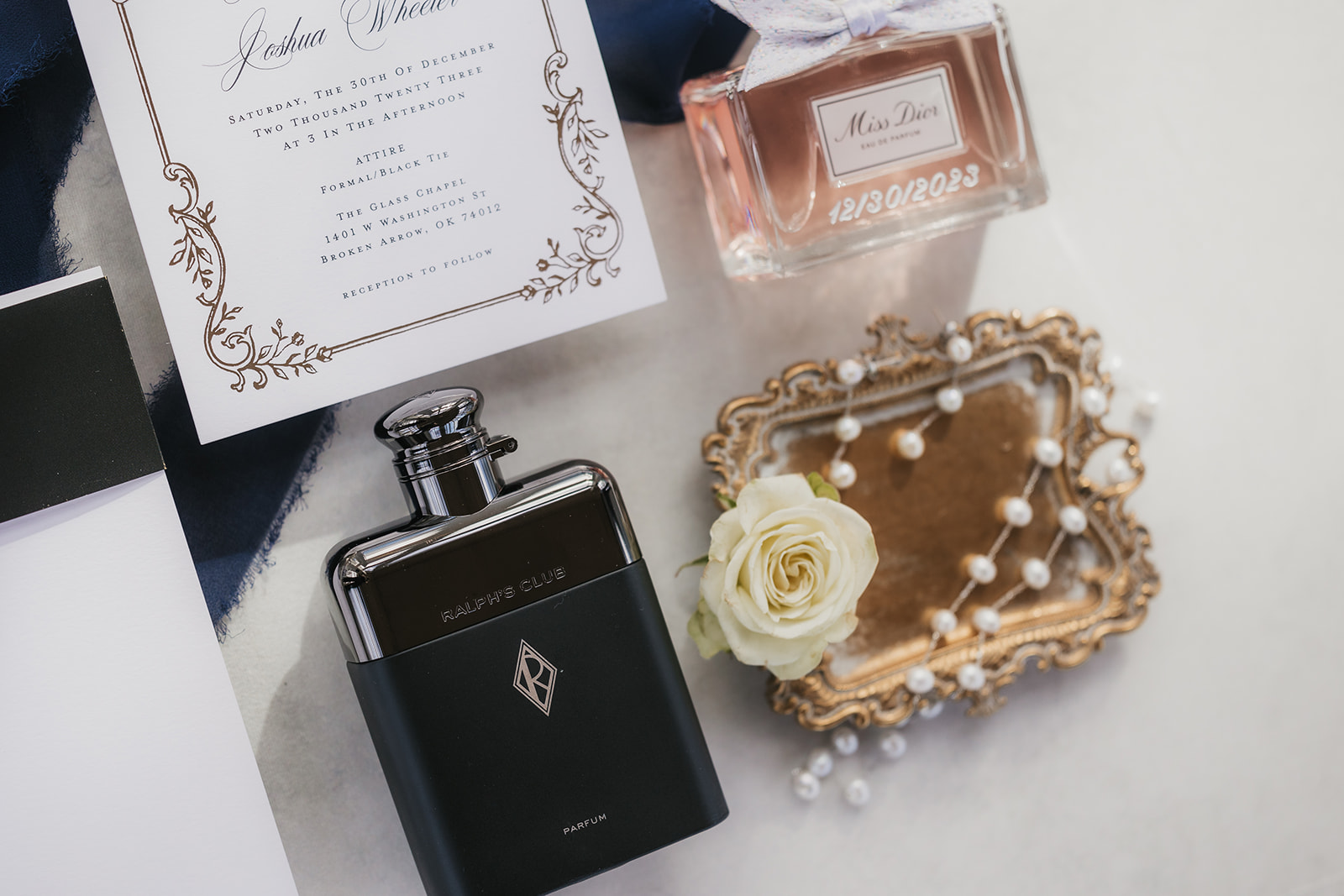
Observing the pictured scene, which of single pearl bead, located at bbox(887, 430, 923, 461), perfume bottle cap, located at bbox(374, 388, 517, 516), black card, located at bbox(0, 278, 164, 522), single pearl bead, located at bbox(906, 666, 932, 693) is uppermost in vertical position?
black card, located at bbox(0, 278, 164, 522)

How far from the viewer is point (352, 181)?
585 millimetres

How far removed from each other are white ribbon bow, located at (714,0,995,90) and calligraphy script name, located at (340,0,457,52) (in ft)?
0.65

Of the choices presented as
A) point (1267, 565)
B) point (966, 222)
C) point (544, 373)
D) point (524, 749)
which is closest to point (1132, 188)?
point (966, 222)

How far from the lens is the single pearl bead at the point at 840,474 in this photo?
626 mm

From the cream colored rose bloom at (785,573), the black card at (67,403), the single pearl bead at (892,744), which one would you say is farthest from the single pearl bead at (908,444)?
the black card at (67,403)

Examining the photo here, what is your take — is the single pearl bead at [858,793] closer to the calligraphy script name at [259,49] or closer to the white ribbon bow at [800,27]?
the white ribbon bow at [800,27]

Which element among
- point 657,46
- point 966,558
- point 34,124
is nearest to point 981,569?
point 966,558

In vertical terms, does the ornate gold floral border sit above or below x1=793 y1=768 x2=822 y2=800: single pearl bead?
above

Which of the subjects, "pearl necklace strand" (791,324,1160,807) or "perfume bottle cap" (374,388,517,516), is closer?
"perfume bottle cap" (374,388,517,516)

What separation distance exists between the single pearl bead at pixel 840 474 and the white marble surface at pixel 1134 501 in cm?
9

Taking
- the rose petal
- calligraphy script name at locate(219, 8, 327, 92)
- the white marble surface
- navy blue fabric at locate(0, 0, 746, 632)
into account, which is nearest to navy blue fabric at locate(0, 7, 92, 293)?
navy blue fabric at locate(0, 0, 746, 632)

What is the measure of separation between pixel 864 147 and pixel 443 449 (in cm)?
35

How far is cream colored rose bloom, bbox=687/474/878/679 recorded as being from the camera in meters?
0.53

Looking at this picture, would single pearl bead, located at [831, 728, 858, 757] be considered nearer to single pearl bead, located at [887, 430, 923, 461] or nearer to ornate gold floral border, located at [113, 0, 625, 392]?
single pearl bead, located at [887, 430, 923, 461]
